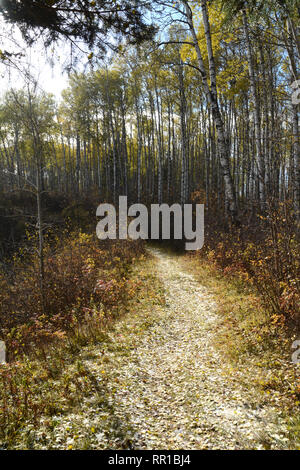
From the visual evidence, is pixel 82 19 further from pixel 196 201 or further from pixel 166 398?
pixel 196 201

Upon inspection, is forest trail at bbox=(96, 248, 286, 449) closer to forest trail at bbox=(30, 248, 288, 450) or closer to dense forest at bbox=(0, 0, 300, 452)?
forest trail at bbox=(30, 248, 288, 450)

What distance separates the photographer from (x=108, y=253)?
36.5 ft

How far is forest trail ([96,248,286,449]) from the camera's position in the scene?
10.5ft

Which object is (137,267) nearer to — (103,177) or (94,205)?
(94,205)

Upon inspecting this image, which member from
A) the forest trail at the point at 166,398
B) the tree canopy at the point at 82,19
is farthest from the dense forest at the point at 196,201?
the forest trail at the point at 166,398

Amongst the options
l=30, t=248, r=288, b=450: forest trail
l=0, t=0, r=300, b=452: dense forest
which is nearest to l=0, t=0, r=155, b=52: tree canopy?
l=0, t=0, r=300, b=452: dense forest

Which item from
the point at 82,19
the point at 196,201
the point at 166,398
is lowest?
the point at 166,398

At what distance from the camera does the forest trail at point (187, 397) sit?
319 cm

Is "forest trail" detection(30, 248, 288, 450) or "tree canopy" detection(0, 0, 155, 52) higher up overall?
"tree canopy" detection(0, 0, 155, 52)

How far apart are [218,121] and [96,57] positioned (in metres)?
6.67

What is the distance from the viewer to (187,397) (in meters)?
3.99

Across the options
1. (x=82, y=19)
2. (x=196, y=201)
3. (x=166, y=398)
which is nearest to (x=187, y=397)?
(x=166, y=398)

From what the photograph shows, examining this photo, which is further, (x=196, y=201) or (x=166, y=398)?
(x=196, y=201)

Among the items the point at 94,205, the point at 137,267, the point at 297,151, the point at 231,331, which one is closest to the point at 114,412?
the point at 231,331
